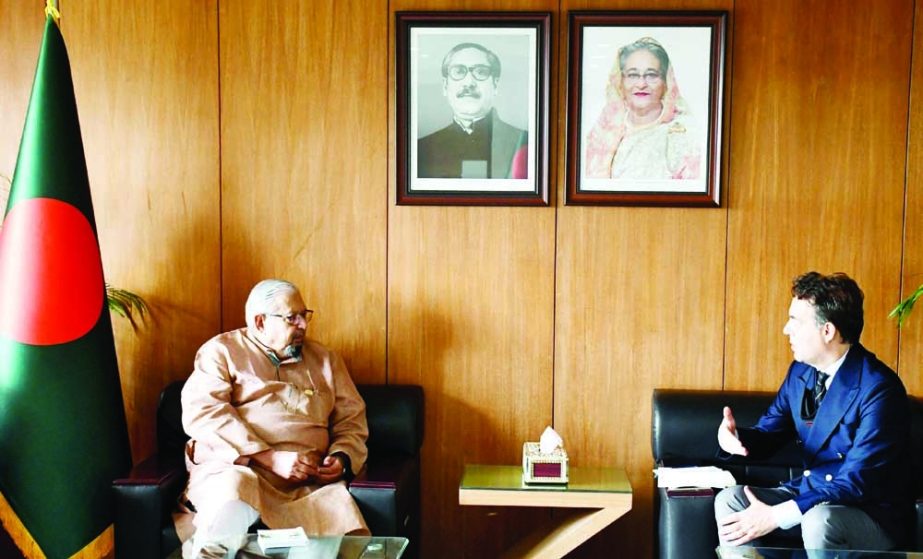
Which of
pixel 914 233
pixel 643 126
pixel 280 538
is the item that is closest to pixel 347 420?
pixel 280 538

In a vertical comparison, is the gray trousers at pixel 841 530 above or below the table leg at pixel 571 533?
above

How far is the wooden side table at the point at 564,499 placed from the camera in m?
3.12

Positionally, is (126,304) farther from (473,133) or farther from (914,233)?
(914,233)

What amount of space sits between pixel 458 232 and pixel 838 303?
155 cm

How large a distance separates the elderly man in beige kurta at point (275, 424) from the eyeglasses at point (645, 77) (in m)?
1.61

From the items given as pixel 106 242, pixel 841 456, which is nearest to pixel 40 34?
pixel 106 242

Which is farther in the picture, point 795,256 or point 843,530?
point 795,256

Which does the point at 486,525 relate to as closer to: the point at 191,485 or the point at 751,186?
the point at 191,485

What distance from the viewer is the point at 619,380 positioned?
3633 millimetres

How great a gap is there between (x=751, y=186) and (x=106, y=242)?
2752 mm

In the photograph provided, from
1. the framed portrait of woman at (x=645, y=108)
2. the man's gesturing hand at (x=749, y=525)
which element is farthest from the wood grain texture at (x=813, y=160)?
the man's gesturing hand at (x=749, y=525)

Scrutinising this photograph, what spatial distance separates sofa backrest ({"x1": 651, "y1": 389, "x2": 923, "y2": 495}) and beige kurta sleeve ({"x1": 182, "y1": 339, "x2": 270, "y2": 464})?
60.5 inches

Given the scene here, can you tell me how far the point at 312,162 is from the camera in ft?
12.0

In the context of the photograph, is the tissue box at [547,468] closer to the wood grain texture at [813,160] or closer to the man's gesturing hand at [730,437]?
the man's gesturing hand at [730,437]
